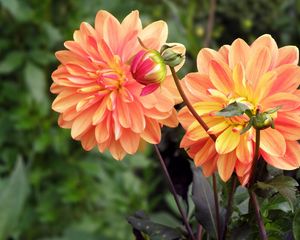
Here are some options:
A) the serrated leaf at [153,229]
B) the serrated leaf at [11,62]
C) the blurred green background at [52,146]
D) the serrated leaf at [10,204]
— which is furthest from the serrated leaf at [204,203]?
the serrated leaf at [11,62]

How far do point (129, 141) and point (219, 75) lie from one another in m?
0.08

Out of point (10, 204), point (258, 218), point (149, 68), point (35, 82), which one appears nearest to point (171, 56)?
point (149, 68)

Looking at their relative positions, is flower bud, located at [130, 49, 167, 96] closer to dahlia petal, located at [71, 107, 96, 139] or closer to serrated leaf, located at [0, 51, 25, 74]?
dahlia petal, located at [71, 107, 96, 139]

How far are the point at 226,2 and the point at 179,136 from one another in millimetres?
1197

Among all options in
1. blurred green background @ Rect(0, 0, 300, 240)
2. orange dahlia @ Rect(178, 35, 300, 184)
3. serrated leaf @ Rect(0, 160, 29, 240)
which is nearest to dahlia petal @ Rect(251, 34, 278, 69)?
orange dahlia @ Rect(178, 35, 300, 184)

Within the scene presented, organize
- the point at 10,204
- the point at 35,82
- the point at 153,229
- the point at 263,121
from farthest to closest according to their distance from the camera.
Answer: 1. the point at 35,82
2. the point at 10,204
3. the point at 153,229
4. the point at 263,121

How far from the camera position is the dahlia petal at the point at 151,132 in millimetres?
460

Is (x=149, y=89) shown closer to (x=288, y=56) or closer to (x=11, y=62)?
(x=288, y=56)

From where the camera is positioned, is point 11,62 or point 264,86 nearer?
point 264,86

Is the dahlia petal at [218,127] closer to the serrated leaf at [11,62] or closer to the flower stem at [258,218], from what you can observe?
the flower stem at [258,218]

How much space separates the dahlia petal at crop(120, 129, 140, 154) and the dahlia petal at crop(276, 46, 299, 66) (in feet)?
0.36

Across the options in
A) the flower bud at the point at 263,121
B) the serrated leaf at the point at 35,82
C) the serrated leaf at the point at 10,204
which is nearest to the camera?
the flower bud at the point at 263,121

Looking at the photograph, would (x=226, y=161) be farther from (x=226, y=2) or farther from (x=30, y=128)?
(x=226, y=2)

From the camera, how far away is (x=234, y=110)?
407mm
